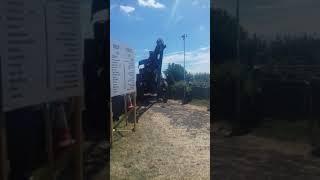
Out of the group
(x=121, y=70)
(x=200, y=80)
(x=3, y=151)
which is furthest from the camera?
(x=121, y=70)

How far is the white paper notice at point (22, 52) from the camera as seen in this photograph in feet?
4.96

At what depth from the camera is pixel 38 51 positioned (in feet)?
5.46

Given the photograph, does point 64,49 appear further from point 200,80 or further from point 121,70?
point 121,70

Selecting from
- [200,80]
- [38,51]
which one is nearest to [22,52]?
[38,51]

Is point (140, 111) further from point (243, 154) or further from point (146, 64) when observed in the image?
point (243, 154)

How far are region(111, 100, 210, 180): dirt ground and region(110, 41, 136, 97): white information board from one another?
13.4 inches

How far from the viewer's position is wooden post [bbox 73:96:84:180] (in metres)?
2.06

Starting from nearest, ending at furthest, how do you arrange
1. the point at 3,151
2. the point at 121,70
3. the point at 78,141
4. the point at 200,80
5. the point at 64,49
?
the point at 3,151, the point at 64,49, the point at 78,141, the point at 200,80, the point at 121,70

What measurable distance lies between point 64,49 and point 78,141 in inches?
18.5

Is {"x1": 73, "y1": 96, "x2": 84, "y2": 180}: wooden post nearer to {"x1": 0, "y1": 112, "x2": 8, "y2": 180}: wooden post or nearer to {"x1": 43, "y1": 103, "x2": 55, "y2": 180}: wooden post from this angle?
{"x1": 43, "y1": 103, "x2": 55, "y2": 180}: wooden post

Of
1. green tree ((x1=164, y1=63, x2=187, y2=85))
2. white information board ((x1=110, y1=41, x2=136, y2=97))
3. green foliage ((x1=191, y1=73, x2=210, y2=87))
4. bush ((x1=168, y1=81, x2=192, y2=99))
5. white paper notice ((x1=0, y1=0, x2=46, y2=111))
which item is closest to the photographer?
white paper notice ((x1=0, y1=0, x2=46, y2=111))

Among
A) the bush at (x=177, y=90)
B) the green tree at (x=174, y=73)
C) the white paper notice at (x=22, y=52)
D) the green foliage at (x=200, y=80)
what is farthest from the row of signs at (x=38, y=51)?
the bush at (x=177, y=90)

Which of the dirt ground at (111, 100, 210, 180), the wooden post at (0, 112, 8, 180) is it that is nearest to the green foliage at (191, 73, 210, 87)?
the dirt ground at (111, 100, 210, 180)

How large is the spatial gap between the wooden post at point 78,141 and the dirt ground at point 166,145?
1.03m
